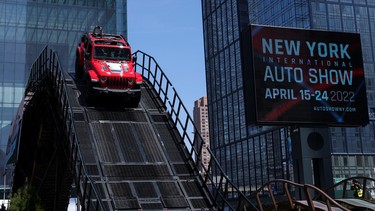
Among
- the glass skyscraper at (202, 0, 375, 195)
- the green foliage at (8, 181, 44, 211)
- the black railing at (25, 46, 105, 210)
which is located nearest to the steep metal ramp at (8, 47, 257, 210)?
the black railing at (25, 46, 105, 210)

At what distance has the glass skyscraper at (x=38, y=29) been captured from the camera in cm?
8331

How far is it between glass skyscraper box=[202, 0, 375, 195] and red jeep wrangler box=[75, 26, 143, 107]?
53.7 m

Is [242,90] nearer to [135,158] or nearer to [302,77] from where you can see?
[302,77]

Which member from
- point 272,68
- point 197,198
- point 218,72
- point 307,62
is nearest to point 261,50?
point 272,68

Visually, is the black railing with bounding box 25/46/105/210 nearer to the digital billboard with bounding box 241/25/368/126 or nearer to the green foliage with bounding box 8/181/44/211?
the green foliage with bounding box 8/181/44/211

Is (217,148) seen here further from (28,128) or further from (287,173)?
(28,128)

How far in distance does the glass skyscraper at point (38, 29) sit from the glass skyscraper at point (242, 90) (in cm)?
2285

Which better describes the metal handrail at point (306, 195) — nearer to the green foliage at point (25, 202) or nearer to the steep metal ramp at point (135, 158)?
the steep metal ramp at point (135, 158)

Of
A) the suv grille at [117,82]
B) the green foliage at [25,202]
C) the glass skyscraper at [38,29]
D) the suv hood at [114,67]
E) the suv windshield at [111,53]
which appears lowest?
the green foliage at [25,202]

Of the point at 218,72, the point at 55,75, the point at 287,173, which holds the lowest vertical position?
the point at 287,173

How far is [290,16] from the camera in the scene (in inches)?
3189

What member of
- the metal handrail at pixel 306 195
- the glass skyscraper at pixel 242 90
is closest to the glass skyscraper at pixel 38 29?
the glass skyscraper at pixel 242 90

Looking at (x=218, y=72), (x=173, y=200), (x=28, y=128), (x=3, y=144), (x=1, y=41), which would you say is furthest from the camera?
(x=218, y=72)

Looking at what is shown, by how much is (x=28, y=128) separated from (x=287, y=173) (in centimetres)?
5628
